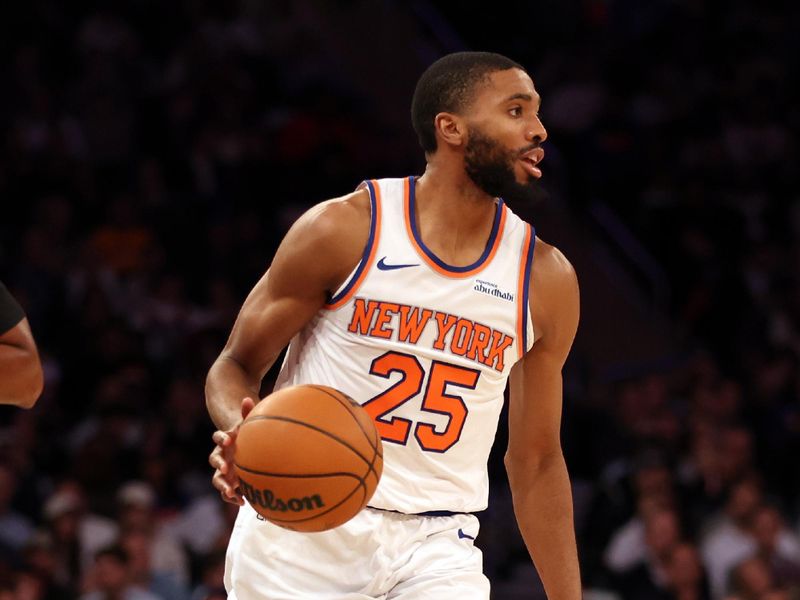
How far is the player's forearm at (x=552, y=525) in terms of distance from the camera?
4336 mm

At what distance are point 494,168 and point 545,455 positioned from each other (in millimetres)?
934

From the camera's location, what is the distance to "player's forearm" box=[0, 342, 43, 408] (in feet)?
9.65

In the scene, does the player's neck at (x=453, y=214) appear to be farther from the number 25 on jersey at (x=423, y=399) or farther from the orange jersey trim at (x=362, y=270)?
the number 25 on jersey at (x=423, y=399)

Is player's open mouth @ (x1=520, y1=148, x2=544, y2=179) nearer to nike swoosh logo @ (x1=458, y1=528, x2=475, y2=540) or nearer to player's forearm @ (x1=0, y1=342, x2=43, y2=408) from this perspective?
nike swoosh logo @ (x1=458, y1=528, x2=475, y2=540)

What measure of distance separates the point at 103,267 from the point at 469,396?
20.8 feet

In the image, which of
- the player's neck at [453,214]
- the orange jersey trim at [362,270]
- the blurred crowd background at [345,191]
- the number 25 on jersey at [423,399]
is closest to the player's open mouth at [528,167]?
the player's neck at [453,214]

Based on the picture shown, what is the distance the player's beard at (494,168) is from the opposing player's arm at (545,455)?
24 cm

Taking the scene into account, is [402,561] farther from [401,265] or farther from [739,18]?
[739,18]

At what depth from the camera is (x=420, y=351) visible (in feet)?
13.1

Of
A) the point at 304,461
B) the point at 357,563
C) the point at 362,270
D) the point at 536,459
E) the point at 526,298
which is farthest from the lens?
the point at 536,459

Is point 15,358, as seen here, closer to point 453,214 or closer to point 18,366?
point 18,366

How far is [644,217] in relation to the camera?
1152cm

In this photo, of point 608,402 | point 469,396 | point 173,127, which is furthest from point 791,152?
point 469,396

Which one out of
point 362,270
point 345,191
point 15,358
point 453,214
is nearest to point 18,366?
point 15,358
